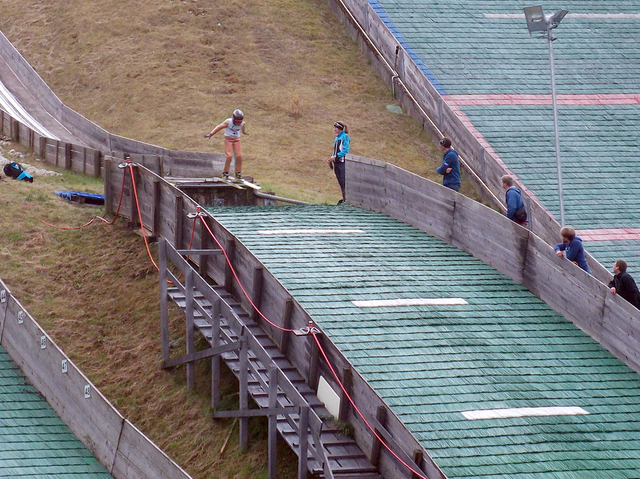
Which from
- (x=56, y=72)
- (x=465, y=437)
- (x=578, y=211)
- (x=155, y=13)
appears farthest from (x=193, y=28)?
(x=465, y=437)

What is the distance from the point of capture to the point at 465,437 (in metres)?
12.1

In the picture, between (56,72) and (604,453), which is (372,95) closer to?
(56,72)

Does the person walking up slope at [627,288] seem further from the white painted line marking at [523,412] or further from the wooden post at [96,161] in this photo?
the wooden post at [96,161]

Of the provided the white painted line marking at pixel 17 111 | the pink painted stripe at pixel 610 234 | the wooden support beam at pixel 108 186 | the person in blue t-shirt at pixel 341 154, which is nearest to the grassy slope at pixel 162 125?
the wooden support beam at pixel 108 186

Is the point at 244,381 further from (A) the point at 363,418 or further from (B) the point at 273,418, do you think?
(A) the point at 363,418

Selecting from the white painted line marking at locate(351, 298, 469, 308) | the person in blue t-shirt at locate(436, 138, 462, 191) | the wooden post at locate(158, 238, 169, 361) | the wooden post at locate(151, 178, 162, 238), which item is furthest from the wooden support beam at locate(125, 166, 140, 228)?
the white painted line marking at locate(351, 298, 469, 308)

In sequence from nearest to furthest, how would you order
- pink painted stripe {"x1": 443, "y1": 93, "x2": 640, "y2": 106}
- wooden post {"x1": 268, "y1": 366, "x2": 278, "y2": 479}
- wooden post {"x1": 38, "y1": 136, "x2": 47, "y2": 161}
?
wooden post {"x1": 268, "y1": 366, "x2": 278, "y2": 479}, wooden post {"x1": 38, "y1": 136, "x2": 47, "y2": 161}, pink painted stripe {"x1": 443, "y1": 93, "x2": 640, "y2": 106}

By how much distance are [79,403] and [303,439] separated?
4.12 m

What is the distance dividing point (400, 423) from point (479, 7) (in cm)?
2290

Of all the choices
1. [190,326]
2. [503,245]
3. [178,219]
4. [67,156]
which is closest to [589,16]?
[67,156]

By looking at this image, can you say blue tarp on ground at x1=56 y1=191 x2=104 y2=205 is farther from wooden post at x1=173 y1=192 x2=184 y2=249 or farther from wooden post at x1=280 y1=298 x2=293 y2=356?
wooden post at x1=280 y1=298 x2=293 y2=356

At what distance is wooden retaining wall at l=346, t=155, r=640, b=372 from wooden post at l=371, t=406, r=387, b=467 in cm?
429

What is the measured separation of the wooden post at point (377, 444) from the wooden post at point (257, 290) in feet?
11.0

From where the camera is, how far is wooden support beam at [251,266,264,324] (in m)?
14.9
